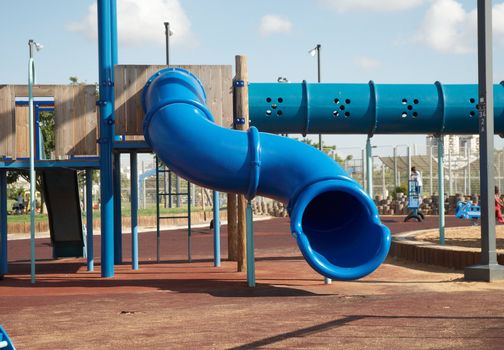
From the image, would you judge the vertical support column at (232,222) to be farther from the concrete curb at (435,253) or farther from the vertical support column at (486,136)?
the vertical support column at (486,136)

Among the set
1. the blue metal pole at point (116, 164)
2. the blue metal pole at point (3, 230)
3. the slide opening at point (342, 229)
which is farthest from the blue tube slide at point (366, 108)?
the blue metal pole at point (3, 230)

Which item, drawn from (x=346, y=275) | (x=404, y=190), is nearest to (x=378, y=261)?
(x=346, y=275)

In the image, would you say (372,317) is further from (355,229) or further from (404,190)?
(404,190)

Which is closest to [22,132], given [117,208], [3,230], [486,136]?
[3,230]

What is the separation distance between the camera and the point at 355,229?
1177cm

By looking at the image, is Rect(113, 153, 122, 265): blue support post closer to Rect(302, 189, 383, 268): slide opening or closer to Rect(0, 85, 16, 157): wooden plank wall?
Rect(0, 85, 16, 157): wooden plank wall

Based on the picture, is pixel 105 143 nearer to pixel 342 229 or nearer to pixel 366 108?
pixel 366 108

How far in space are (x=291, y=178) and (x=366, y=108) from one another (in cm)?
491

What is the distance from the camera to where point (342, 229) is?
1202cm

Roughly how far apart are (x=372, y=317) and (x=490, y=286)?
3.51 m

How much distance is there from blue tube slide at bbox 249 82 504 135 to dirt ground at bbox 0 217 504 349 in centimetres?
274

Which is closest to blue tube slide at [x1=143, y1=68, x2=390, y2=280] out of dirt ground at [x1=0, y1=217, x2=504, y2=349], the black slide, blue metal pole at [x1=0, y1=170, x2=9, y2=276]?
dirt ground at [x1=0, y1=217, x2=504, y2=349]

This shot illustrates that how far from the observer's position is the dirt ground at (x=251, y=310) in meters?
7.88

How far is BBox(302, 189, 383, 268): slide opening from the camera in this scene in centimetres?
1109
